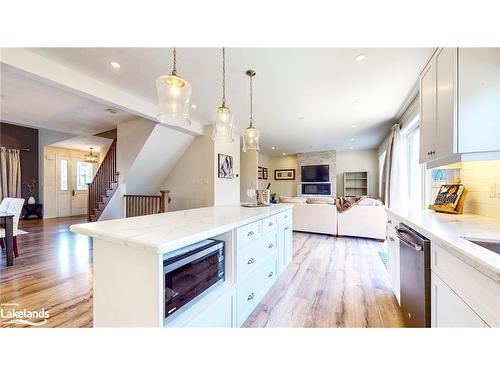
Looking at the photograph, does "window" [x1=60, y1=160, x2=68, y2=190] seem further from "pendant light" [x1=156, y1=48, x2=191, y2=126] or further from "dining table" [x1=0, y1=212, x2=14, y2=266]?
"pendant light" [x1=156, y1=48, x2=191, y2=126]

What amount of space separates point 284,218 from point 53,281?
9.26 feet

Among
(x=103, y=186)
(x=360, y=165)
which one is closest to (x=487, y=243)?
(x=103, y=186)

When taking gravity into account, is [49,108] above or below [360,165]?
above

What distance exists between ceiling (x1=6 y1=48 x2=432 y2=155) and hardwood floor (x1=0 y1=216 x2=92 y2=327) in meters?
2.58

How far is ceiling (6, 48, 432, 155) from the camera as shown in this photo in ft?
7.14

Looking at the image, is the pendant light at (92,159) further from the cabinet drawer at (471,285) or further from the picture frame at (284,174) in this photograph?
the cabinet drawer at (471,285)

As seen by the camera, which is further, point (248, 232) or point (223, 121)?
point (223, 121)

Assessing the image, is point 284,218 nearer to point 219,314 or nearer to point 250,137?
point 250,137

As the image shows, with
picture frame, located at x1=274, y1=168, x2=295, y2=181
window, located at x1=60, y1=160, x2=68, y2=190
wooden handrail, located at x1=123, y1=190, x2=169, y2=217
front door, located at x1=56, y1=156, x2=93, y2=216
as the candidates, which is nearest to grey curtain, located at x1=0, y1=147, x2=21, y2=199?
front door, located at x1=56, y1=156, x2=93, y2=216

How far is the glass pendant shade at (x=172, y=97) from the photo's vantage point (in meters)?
1.59

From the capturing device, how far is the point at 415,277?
129cm

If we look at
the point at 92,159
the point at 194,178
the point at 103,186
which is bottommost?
the point at 103,186
